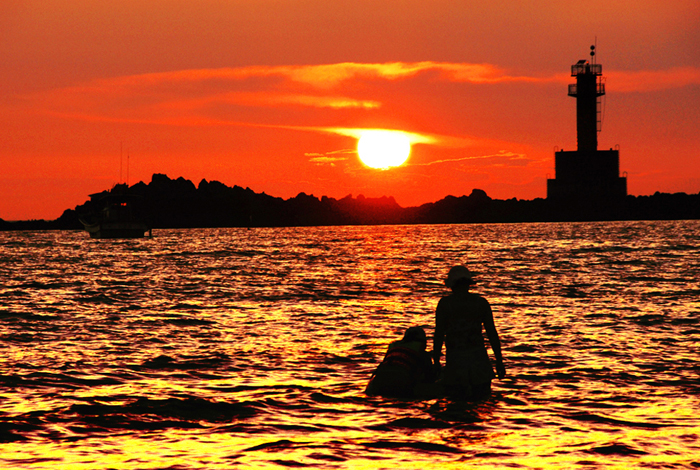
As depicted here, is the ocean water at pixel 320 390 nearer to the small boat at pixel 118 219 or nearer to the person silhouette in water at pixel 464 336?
the person silhouette in water at pixel 464 336

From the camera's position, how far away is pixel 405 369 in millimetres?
10758

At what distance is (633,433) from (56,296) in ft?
83.2

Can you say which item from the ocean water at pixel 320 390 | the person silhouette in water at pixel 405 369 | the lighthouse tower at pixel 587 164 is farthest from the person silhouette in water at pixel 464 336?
the lighthouse tower at pixel 587 164

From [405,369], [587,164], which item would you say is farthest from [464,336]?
[587,164]

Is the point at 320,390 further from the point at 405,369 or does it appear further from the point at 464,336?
the point at 464,336

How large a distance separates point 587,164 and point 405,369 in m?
103

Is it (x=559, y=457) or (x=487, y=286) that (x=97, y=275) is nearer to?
(x=487, y=286)

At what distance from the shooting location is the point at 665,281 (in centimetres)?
3425

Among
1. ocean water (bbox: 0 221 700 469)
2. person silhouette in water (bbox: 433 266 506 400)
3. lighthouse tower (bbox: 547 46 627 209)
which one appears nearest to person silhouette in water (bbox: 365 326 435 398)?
ocean water (bbox: 0 221 700 469)

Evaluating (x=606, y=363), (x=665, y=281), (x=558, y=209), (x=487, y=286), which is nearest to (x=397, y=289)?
(x=487, y=286)

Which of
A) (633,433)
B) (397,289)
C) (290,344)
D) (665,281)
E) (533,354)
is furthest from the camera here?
(665,281)

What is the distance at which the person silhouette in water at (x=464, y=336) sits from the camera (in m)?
9.67

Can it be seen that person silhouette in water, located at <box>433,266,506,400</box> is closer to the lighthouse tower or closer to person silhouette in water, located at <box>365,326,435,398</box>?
person silhouette in water, located at <box>365,326,435,398</box>

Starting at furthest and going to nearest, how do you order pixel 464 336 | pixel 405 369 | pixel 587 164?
pixel 587 164
pixel 405 369
pixel 464 336
